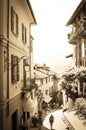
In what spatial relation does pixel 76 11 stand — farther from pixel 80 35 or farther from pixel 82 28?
pixel 82 28

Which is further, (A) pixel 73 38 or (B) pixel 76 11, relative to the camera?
(A) pixel 73 38

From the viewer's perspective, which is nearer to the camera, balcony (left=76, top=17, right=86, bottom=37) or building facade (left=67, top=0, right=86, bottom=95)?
balcony (left=76, top=17, right=86, bottom=37)

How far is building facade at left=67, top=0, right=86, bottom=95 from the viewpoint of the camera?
21938 millimetres

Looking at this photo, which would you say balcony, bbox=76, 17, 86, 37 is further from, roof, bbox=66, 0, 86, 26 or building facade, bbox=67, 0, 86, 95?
roof, bbox=66, 0, 86, 26

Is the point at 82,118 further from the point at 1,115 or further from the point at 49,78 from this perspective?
the point at 49,78

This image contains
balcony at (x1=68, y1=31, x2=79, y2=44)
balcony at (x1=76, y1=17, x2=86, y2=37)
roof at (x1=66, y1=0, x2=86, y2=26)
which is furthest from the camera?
balcony at (x1=68, y1=31, x2=79, y2=44)

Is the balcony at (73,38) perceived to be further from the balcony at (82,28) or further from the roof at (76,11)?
the balcony at (82,28)

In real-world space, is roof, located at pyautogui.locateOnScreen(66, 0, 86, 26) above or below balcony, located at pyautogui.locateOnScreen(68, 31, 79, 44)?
above

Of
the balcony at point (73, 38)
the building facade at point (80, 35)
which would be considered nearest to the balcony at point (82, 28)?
the building facade at point (80, 35)

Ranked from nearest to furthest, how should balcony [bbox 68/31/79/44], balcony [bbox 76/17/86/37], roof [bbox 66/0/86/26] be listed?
balcony [bbox 76/17/86/37]
roof [bbox 66/0/86/26]
balcony [bbox 68/31/79/44]

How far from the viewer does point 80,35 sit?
23.1 metres

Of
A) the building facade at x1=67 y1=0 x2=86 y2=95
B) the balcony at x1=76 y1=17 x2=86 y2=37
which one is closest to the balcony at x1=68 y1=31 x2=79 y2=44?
the building facade at x1=67 y1=0 x2=86 y2=95

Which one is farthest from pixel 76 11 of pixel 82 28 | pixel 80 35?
pixel 82 28

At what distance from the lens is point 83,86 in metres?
25.0
